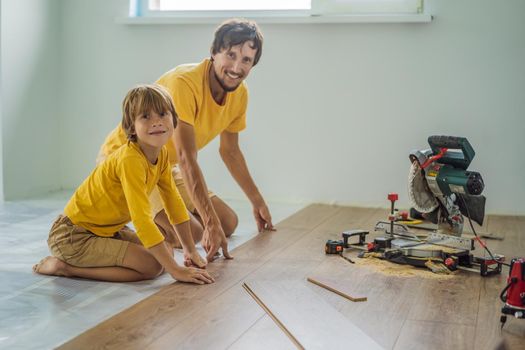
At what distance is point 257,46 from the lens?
10.3 feet

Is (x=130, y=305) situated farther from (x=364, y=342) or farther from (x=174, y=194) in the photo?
(x=364, y=342)

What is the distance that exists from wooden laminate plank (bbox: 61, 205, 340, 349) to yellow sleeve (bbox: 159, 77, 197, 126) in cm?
63

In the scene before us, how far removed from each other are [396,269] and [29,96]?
2913mm

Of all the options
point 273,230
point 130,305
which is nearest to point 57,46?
point 273,230

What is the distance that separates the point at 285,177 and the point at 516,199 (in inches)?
57.3

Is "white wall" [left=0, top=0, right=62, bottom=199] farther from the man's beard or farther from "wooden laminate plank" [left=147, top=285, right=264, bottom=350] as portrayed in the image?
"wooden laminate plank" [left=147, top=285, right=264, bottom=350]

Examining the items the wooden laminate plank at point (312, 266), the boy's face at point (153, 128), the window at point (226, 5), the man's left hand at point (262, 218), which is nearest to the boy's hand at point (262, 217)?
the man's left hand at point (262, 218)

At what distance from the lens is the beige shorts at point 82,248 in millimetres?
2762

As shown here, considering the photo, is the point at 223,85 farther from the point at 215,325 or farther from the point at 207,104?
the point at 215,325

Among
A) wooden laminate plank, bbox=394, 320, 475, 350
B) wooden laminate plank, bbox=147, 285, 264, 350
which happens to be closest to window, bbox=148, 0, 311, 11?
wooden laminate plank, bbox=147, 285, 264, 350

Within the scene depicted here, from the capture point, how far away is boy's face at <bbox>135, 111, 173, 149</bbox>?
102 inches

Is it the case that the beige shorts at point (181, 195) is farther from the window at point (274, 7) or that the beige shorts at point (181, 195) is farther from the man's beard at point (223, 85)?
the window at point (274, 7)

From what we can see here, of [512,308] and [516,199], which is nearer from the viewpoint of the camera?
[512,308]

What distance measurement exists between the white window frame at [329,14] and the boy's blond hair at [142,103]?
7.00 ft
